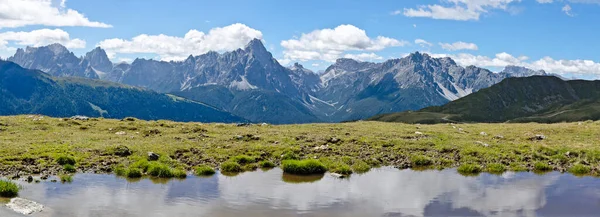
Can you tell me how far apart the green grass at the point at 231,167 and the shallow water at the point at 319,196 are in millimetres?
1442

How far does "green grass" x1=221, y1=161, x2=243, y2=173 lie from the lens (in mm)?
34250

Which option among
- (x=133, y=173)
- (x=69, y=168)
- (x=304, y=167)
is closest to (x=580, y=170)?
(x=304, y=167)

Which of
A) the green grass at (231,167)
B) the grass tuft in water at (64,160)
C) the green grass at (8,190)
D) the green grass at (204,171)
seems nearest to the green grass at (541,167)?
the green grass at (231,167)

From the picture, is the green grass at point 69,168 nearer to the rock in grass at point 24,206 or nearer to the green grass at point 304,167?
the rock in grass at point 24,206

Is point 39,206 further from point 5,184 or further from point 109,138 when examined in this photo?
point 109,138

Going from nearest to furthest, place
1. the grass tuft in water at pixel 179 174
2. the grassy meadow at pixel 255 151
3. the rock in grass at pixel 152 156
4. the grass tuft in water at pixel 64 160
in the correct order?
the grass tuft in water at pixel 179 174 < the grass tuft in water at pixel 64 160 < the grassy meadow at pixel 255 151 < the rock in grass at pixel 152 156

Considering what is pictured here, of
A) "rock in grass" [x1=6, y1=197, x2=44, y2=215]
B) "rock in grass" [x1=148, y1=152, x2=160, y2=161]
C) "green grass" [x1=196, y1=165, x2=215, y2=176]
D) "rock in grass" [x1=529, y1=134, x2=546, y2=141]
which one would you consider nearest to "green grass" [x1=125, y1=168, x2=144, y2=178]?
"green grass" [x1=196, y1=165, x2=215, y2=176]

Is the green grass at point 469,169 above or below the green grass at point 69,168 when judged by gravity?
above

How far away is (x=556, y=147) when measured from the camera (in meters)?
44.3

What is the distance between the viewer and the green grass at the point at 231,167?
34.2 metres

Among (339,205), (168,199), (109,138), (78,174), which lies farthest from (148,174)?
(109,138)

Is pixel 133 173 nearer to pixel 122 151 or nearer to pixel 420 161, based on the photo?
pixel 122 151

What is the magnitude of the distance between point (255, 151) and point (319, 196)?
15398 millimetres

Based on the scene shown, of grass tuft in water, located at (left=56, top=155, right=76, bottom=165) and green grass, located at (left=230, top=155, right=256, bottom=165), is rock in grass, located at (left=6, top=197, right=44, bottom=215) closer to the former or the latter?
grass tuft in water, located at (left=56, top=155, right=76, bottom=165)
